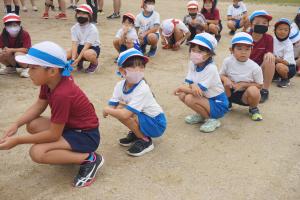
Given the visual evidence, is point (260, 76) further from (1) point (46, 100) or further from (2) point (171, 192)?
(1) point (46, 100)

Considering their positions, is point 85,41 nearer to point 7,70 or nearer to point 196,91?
point 7,70

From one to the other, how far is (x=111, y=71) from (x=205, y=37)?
2620mm

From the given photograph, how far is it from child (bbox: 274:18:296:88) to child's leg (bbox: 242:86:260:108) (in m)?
1.41

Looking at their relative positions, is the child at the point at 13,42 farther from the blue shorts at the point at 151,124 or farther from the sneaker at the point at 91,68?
the blue shorts at the point at 151,124

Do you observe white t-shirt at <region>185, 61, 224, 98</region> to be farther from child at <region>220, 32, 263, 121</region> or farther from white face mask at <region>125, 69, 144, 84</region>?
white face mask at <region>125, 69, 144, 84</region>

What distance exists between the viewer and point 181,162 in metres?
3.49

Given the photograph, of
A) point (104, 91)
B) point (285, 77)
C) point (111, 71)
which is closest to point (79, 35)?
point (111, 71)

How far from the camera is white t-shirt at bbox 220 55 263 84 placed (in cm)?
439

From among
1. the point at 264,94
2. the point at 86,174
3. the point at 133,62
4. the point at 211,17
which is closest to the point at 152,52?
the point at 211,17

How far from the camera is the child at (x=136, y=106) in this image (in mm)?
3410

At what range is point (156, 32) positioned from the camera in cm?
725

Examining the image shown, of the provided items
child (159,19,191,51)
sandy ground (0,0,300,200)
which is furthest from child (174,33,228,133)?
child (159,19,191,51)

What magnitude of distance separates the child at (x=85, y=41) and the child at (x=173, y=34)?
2.10 metres

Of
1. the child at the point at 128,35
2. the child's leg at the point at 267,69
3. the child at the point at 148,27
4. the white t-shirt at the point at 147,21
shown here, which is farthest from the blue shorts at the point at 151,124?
the white t-shirt at the point at 147,21
